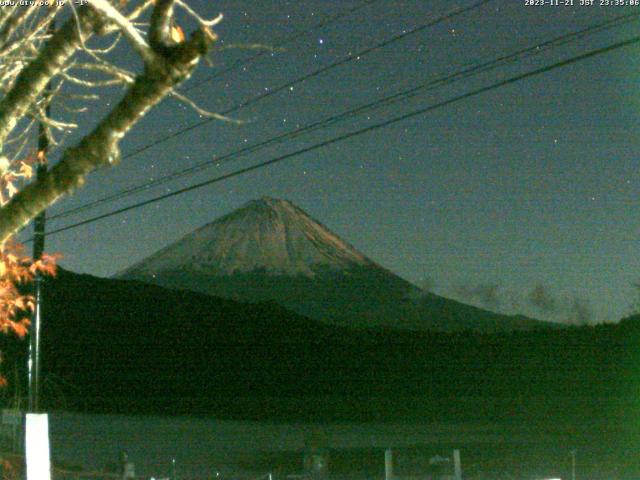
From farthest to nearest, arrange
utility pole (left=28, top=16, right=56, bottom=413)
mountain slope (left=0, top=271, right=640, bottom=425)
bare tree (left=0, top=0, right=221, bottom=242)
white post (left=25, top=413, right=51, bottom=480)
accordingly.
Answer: mountain slope (left=0, top=271, right=640, bottom=425) < utility pole (left=28, top=16, right=56, bottom=413) < white post (left=25, top=413, right=51, bottom=480) < bare tree (left=0, top=0, right=221, bottom=242)

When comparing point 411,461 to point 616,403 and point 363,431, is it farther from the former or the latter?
point 616,403

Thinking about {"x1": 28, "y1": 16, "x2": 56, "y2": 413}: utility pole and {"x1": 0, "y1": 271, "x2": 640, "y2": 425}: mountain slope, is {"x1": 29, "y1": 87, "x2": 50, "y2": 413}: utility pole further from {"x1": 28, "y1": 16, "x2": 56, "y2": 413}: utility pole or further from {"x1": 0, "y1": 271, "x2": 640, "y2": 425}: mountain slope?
{"x1": 0, "y1": 271, "x2": 640, "y2": 425}: mountain slope

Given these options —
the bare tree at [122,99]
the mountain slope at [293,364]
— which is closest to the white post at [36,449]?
the bare tree at [122,99]

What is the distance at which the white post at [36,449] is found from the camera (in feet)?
19.0

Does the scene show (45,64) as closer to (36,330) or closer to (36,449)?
(36,449)

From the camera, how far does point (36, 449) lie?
5.79m

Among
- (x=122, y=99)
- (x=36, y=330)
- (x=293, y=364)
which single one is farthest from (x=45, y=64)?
(x=293, y=364)

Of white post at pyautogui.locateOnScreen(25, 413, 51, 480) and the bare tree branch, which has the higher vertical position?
the bare tree branch

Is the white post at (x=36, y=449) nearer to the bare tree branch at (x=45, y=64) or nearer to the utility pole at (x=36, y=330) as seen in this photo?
the bare tree branch at (x=45, y=64)

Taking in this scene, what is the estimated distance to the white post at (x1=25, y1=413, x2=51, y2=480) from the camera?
19.0ft

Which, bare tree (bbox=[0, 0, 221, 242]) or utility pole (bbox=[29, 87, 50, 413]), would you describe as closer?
bare tree (bbox=[0, 0, 221, 242])

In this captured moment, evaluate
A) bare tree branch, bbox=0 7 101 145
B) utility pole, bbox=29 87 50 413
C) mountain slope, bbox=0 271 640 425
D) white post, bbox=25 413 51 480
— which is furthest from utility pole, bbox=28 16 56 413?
mountain slope, bbox=0 271 640 425

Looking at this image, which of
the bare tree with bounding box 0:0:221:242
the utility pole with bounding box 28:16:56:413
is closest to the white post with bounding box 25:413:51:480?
the bare tree with bounding box 0:0:221:242

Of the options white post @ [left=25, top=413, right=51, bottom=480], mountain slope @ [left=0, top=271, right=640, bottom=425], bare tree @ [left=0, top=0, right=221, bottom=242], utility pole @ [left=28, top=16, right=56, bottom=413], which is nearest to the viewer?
bare tree @ [left=0, top=0, right=221, bottom=242]
